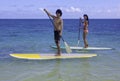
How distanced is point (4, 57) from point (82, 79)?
5.14 metres

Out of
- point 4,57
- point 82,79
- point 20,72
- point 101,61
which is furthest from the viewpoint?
point 4,57

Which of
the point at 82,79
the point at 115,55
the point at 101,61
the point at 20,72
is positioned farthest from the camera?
the point at 115,55

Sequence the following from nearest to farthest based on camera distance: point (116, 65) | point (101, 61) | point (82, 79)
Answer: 1. point (82, 79)
2. point (116, 65)
3. point (101, 61)

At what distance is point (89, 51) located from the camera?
15.8 meters

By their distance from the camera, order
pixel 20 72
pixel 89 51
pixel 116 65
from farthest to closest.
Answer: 1. pixel 89 51
2. pixel 116 65
3. pixel 20 72

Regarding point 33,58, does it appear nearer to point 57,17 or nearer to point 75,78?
point 57,17

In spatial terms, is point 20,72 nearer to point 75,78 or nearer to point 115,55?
point 75,78

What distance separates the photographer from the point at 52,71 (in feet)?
34.1

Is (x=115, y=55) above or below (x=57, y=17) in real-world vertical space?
below

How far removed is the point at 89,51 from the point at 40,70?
5.85 m

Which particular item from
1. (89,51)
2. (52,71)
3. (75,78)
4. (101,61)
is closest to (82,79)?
(75,78)

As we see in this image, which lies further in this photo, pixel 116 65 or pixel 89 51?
pixel 89 51

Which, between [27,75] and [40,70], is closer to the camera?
[27,75]

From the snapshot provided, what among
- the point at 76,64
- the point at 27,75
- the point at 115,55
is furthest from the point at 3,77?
the point at 115,55
